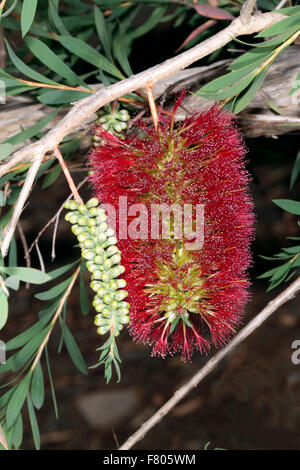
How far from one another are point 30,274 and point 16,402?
0.38 meters

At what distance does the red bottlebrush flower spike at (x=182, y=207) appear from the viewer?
0.47m

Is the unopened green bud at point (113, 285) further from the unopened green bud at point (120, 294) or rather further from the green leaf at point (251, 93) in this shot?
the green leaf at point (251, 93)

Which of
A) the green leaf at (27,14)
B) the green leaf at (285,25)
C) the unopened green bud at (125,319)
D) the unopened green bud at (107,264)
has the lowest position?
the unopened green bud at (125,319)

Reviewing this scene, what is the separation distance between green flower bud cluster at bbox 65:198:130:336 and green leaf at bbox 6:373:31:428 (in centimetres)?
33

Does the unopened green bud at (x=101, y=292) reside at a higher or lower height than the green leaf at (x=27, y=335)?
higher

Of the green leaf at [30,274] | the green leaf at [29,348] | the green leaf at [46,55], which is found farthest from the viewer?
the green leaf at [29,348]

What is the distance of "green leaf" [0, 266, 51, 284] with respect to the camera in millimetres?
428

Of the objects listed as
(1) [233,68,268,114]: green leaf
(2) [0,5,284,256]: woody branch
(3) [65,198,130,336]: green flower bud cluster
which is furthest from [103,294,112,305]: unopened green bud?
(1) [233,68,268,114]: green leaf

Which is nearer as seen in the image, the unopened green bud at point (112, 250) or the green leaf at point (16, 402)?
the unopened green bud at point (112, 250)

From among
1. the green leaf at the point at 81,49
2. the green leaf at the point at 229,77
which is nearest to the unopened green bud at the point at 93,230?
the green leaf at the point at 229,77

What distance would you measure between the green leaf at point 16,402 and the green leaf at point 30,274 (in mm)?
352

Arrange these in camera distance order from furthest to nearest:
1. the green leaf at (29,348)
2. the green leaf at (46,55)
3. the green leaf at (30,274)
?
1. the green leaf at (29,348)
2. the green leaf at (46,55)
3. the green leaf at (30,274)
